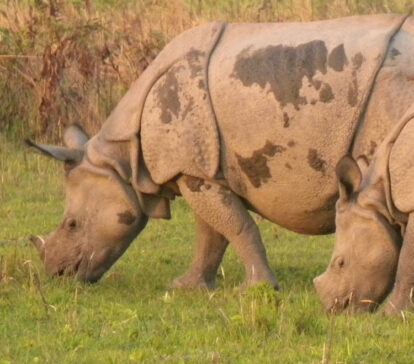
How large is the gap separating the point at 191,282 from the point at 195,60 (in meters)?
1.59

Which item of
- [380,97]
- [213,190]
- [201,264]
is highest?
[380,97]

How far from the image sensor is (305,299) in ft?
27.1

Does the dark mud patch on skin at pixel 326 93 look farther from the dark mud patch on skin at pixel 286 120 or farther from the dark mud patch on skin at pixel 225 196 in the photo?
the dark mud patch on skin at pixel 225 196

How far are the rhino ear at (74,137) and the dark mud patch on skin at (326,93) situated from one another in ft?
7.06

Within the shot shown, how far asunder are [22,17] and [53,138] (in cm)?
224

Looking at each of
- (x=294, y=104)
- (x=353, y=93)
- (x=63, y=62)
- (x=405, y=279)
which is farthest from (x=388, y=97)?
(x=63, y=62)

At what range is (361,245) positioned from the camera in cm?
777

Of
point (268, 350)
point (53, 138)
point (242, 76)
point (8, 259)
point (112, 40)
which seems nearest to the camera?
point (268, 350)

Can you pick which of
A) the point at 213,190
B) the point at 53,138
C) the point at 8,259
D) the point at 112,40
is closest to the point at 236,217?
the point at 213,190

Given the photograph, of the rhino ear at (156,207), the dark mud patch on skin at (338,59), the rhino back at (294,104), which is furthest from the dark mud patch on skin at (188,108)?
the dark mud patch on skin at (338,59)

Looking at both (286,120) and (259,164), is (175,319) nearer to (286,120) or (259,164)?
(259,164)

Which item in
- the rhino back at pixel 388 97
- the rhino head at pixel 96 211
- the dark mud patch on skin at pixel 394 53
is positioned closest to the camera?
the rhino back at pixel 388 97

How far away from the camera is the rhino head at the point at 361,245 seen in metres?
7.70

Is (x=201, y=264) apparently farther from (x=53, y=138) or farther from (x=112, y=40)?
(x=112, y=40)
